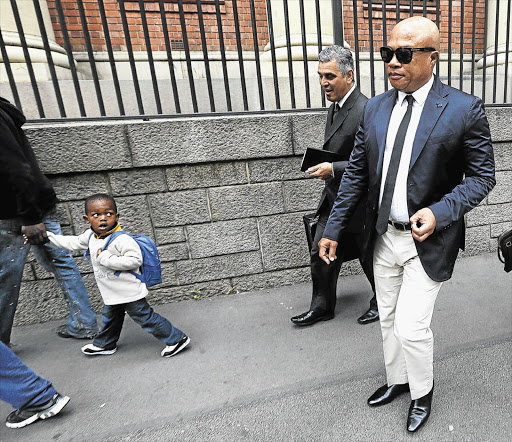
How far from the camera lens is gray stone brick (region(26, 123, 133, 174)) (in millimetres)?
3170

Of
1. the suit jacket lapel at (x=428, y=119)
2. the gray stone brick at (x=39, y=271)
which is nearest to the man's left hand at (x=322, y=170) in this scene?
the suit jacket lapel at (x=428, y=119)

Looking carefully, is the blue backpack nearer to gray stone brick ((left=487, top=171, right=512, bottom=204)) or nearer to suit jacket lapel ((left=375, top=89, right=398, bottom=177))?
suit jacket lapel ((left=375, top=89, right=398, bottom=177))

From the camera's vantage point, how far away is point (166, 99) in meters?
4.55

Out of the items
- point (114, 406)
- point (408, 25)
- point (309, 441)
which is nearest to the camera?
point (408, 25)

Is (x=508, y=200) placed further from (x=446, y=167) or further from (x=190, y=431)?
(x=190, y=431)

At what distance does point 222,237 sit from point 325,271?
116cm

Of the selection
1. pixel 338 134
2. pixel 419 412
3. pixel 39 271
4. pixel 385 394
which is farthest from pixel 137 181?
pixel 419 412

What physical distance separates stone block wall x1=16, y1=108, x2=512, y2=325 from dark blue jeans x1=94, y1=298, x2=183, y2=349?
2.71 feet

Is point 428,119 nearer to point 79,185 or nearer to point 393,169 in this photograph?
point 393,169

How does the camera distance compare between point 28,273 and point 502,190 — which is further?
point 502,190

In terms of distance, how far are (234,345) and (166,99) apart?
3.11m

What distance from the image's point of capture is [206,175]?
3564 millimetres

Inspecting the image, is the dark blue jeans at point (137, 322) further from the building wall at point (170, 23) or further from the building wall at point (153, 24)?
the building wall at point (170, 23)

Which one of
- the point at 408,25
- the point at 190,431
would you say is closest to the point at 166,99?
the point at 408,25
